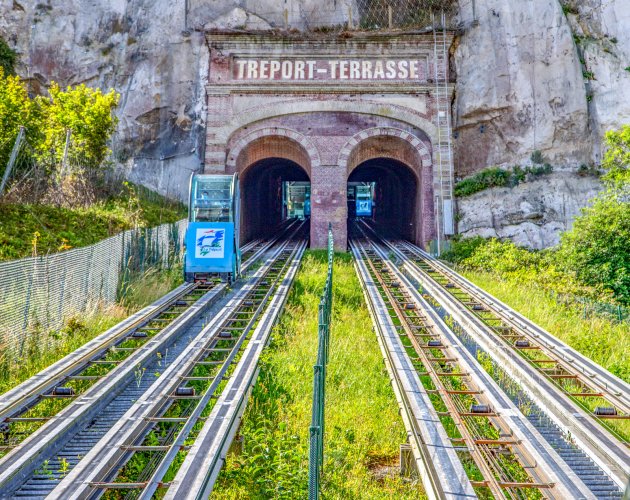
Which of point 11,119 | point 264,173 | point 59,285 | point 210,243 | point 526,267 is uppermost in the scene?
point 264,173

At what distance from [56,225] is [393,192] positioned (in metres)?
24.1

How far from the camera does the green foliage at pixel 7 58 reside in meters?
24.2

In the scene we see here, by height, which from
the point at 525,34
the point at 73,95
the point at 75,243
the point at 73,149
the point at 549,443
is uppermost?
the point at 525,34

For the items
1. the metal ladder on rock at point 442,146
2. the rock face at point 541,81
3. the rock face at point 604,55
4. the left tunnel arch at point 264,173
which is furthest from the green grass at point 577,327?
the left tunnel arch at point 264,173

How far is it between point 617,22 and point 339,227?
49.8 ft

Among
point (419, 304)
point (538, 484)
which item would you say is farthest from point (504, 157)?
point (538, 484)

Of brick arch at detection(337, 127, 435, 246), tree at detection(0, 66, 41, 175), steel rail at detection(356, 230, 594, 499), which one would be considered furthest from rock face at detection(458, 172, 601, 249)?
tree at detection(0, 66, 41, 175)

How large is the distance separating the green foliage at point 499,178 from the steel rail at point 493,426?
44.5ft

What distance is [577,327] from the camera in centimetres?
1087

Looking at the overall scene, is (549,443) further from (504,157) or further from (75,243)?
(504,157)

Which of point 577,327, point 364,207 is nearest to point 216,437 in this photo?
point 577,327

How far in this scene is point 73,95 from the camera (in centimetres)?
2025

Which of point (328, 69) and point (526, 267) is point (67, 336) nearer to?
point (526, 267)

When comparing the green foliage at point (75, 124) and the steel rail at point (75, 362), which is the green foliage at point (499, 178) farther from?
the steel rail at point (75, 362)
